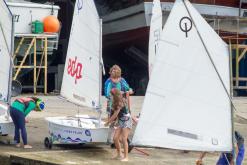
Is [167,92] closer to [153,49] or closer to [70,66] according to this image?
[70,66]

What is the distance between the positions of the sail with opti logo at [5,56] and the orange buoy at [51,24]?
12563mm

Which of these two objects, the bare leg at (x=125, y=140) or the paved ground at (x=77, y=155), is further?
the paved ground at (x=77, y=155)

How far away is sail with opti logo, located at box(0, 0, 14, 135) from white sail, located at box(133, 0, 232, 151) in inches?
202

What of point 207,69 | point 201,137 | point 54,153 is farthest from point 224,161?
point 54,153

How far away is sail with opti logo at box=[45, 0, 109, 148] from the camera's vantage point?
42.4 feet

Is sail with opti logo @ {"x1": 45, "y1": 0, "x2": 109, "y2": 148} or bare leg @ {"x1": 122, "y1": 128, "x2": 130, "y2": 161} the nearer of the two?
bare leg @ {"x1": 122, "y1": 128, "x2": 130, "y2": 161}

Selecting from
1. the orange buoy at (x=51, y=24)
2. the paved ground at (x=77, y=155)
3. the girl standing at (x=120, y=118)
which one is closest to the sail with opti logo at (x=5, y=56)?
the paved ground at (x=77, y=155)

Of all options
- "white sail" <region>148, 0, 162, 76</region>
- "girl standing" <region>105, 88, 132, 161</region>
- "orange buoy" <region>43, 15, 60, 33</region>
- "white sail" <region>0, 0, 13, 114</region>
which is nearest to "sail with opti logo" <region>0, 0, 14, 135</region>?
"white sail" <region>0, 0, 13, 114</region>

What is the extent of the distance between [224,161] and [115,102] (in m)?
2.37

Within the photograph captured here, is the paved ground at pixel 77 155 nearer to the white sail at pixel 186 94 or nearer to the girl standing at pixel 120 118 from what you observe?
the girl standing at pixel 120 118

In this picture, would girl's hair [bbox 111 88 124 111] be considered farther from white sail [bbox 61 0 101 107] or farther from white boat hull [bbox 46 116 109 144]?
white sail [bbox 61 0 101 107]

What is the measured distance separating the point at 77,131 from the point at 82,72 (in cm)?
127

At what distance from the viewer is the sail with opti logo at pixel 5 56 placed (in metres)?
14.0

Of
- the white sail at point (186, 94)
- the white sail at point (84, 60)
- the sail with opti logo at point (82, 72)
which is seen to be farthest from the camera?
the white sail at point (84, 60)
